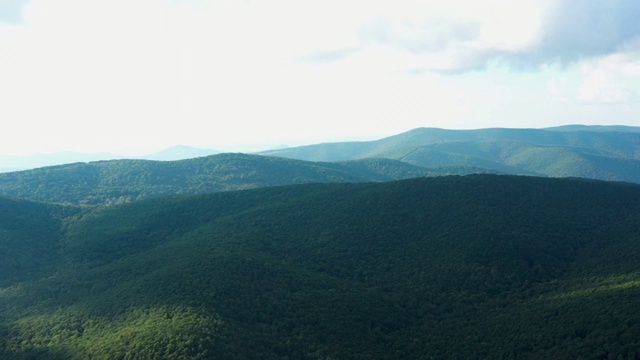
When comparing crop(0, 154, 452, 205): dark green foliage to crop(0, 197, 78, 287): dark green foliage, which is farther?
crop(0, 154, 452, 205): dark green foliage

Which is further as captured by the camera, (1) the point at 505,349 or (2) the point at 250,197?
(2) the point at 250,197

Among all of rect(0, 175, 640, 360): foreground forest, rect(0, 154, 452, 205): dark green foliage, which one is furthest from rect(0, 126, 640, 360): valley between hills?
rect(0, 154, 452, 205): dark green foliage

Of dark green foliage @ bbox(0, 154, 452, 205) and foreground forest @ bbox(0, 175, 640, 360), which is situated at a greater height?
dark green foliage @ bbox(0, 154, 452, 205)

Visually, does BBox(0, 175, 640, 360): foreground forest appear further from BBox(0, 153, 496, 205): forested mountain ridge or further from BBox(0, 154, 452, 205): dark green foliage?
BBox(0, 153, 496, 205): forested mountain ridge

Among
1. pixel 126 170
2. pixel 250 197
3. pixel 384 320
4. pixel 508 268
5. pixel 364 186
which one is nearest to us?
pixel 384 320

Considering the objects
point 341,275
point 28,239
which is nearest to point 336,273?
point 341,275

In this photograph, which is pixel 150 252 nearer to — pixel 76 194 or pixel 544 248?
pixel 544 248

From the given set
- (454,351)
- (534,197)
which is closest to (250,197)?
(534,197)
